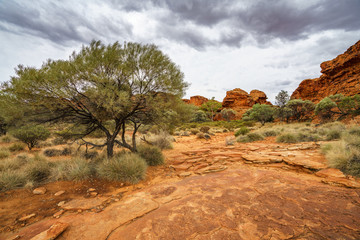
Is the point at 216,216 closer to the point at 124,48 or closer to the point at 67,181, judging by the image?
the point at 67,181

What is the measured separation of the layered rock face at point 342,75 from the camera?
74.3ft

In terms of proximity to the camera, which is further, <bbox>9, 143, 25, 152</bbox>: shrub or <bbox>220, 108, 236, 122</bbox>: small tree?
<bbox>220, 108, 236, 122</bbox>: small tree

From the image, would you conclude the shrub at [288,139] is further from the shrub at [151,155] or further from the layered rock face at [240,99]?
the layered rock face at [240,99]

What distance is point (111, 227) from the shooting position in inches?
90.7

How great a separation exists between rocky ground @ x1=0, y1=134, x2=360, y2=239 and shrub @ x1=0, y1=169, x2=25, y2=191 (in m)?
0.29

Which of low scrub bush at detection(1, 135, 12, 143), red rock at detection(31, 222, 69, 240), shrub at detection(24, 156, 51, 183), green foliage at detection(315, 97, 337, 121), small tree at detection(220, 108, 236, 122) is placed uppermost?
small tree at detection(220, 108, 236, 122)

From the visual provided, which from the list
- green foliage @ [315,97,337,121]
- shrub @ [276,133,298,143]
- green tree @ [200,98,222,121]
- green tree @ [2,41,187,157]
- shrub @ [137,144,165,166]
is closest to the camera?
green tree @ [2,41,187,157]

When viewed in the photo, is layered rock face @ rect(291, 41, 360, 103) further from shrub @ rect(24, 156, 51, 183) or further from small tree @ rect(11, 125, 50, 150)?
small tree @ rect(11, 125, 50, 150)

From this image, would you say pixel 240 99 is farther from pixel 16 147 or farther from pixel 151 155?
pixel 16 147

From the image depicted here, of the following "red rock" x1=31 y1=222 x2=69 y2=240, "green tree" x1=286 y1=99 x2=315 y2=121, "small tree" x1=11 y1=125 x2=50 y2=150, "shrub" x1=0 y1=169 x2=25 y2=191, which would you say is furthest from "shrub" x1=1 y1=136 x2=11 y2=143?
"green tree" x1=286 y1=99 x2=315 y2=121

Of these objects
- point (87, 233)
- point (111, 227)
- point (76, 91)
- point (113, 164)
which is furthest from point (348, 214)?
point (76, 91)

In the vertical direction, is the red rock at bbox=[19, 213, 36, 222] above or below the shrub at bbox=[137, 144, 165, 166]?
below

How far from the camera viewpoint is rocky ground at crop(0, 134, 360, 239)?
205cm

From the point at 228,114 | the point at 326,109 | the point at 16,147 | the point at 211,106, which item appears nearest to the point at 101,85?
the point at 16,147
